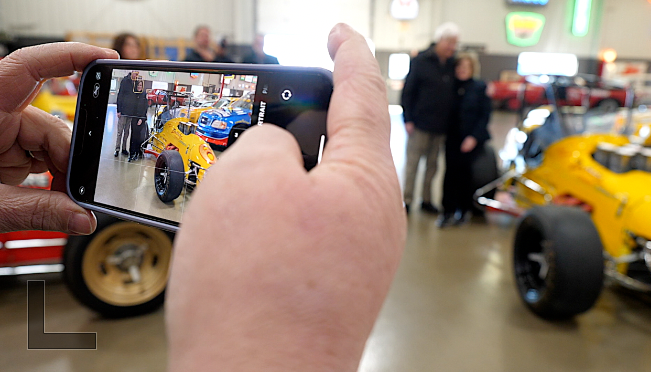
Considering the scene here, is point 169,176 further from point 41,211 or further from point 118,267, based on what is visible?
point 118,267

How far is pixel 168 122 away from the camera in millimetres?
817

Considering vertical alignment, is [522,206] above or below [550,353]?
above

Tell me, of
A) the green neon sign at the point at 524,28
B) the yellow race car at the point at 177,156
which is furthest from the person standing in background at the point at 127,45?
the green neon sign at the point at 524,28

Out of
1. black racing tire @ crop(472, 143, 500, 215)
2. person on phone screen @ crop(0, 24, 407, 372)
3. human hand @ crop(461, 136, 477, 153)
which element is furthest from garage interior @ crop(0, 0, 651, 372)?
human hand @ crop(461, 136, 477, 153)

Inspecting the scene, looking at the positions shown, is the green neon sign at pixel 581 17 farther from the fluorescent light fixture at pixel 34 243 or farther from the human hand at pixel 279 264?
the human hand at pixel 279 264

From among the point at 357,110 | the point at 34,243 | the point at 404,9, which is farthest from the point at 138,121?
the point at 404,9

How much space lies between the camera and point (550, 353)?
2160 millimetres

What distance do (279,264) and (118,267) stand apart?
7.14 ft

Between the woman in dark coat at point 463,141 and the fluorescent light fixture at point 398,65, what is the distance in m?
12.2

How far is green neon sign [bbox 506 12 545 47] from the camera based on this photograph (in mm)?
16078

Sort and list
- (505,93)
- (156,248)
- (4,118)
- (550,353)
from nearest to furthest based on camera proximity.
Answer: (4,118) → (550,353) → (156,248) → (505,93)

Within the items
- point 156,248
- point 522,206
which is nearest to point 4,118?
point 156,248

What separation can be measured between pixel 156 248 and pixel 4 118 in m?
1.45

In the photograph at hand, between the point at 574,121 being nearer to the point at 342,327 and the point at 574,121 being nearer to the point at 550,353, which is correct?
the point at 550,353
